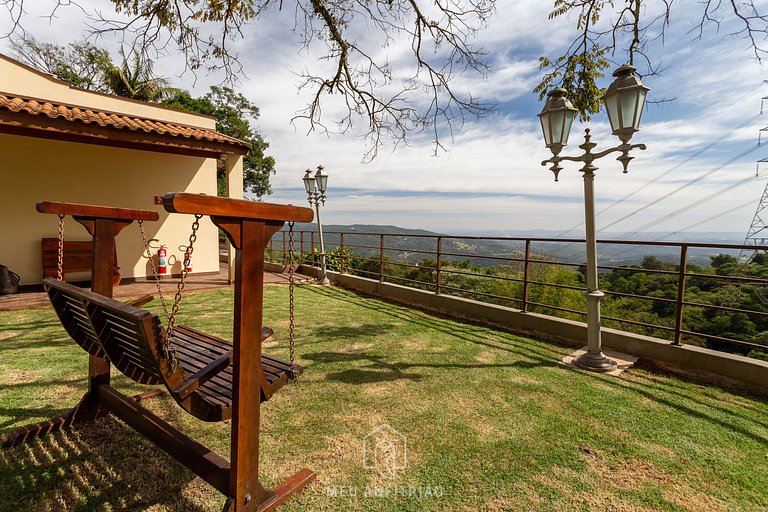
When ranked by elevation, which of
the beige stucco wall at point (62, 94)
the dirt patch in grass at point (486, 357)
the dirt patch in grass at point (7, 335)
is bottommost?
the dirt patch in grass at point (486, 357)

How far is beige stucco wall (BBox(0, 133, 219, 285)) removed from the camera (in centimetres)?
606

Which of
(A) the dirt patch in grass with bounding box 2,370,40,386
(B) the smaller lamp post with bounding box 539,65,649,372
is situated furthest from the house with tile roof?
(B) the smaller lamp post with bounding box 539,65,649,372

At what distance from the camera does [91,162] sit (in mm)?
6727

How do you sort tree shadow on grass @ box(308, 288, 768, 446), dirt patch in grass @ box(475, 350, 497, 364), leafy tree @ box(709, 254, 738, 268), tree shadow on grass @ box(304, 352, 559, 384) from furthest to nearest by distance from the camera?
leafy tree @ box(709, 254, 738, 268) < dirt patch in grass @ box(475, 350, 497, 364) < tree shadow on grass @ box(304, 352, 559, 384) < tree shadow on grass @ box(308, 288, 768, 446)

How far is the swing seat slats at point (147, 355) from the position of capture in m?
1.28

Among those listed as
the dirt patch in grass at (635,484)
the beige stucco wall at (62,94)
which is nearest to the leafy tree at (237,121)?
the beige stucco wall at (62,94)

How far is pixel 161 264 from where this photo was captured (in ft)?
24.1

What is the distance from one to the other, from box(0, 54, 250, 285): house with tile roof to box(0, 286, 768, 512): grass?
3.51m

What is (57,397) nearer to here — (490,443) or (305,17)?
(490,443)

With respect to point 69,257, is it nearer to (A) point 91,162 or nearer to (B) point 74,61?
(A) point 91,162

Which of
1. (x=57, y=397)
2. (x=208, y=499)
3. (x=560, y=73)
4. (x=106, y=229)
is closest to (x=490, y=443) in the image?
(x=208, y=499)

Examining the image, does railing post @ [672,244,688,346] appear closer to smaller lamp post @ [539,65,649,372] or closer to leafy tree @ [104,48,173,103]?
smaller lamp post @ [539,65,649,372]

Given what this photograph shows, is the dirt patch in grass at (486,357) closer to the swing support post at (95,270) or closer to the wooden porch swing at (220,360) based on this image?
the wooden porch swing at (220,360)

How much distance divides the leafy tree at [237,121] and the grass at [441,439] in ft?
51.1
